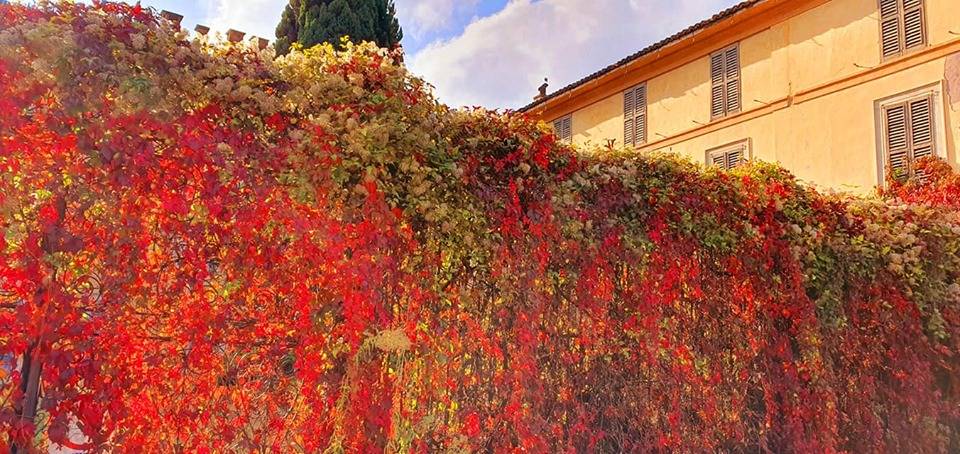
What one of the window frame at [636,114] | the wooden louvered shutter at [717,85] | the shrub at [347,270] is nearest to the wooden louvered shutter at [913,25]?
the wooden louvered shutter at [717,85]

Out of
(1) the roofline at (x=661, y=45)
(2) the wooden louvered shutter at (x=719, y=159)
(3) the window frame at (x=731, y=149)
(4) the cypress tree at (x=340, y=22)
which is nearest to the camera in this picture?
(1) the roofline at (x=661, y=45)

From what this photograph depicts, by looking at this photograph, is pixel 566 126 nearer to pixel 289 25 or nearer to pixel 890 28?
pixel 289 25

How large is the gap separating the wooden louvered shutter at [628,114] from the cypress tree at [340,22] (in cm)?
600

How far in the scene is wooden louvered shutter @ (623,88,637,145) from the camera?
1581cm

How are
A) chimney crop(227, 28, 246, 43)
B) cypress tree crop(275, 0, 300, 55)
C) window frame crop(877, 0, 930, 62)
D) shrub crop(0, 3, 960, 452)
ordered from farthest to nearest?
cypress tree crop(275, 0, 300, 55) < window frame crop(877, 0, 930, 62) < chimney crop(227, 28, 246, 43) < shrub crop(0, 3, 960, 452)

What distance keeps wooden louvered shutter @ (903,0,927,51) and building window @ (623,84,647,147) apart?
18.5ft

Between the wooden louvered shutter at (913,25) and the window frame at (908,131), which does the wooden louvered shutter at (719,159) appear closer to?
the window frame at (908,131)

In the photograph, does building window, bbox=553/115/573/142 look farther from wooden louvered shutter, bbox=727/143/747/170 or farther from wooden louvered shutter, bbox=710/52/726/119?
wooden louvered shutter, bbox=727/143/747/170

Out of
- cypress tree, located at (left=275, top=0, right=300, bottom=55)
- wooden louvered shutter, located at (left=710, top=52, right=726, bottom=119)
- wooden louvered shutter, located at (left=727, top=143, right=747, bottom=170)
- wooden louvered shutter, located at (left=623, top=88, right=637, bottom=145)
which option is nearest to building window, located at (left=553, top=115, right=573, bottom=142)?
wooden louvered shutter, located at (left=623, top=88, right=637, bottom=145)

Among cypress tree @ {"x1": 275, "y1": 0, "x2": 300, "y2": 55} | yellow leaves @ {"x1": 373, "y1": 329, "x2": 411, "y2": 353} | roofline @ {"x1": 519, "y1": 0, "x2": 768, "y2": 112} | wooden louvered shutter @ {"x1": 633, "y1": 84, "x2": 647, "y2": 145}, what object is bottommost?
yellow leaves @ {"x1": 373, "y1": 329, "x2": 411, "y2": 353}

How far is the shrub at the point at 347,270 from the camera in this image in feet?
8.75

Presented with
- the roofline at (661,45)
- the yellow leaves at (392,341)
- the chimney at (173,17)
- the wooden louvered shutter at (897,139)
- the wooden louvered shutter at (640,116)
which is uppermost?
the roofline at (661,45)

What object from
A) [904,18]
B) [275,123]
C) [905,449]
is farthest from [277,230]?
[904,18]

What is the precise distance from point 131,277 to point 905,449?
623 centimetres
